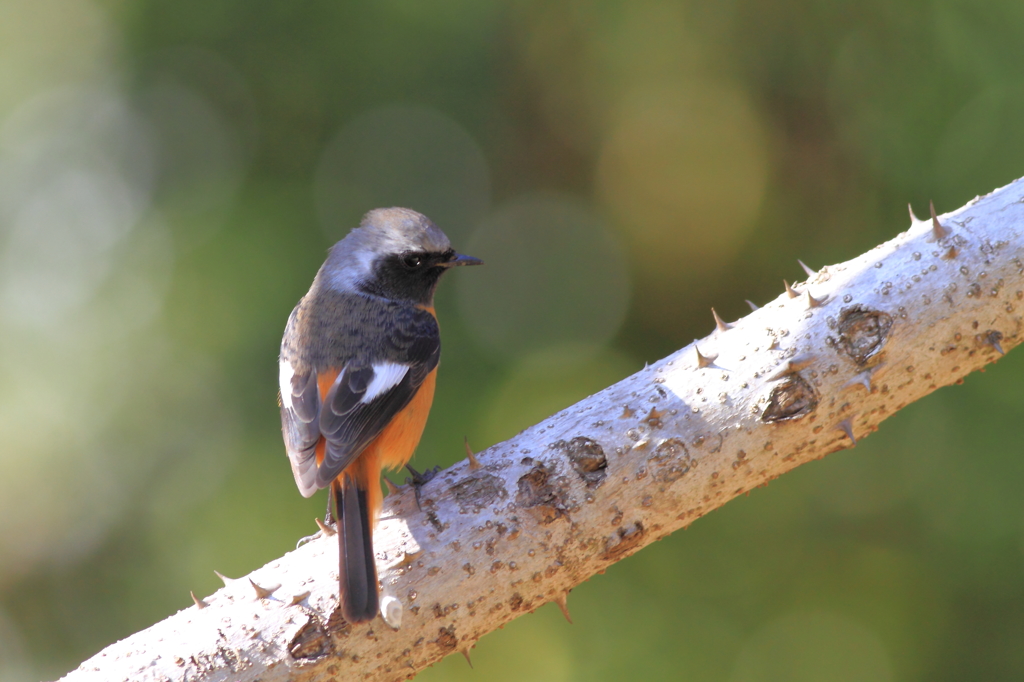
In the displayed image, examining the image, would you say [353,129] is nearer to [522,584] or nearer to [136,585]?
[136,585]

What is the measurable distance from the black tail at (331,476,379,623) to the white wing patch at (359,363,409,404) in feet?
1.98

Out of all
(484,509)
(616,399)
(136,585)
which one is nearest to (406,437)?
(484,509)

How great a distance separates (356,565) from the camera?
2.26 meters

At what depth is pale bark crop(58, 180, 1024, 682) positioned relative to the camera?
2.30 metres

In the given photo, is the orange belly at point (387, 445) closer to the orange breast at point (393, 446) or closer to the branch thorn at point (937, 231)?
the orange breast at point (393, 446)

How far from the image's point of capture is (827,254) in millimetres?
4973

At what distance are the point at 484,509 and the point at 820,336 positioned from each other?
121 cm

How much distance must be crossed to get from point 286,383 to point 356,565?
47.6 inches

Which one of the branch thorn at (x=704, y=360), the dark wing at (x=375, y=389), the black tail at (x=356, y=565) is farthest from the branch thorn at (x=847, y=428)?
the dark wing at (x=375, y=389)

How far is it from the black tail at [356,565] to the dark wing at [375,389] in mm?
272

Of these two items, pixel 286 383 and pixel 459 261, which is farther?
pixel 459 261

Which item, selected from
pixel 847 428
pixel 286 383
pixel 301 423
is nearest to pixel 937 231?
pixel 847 428

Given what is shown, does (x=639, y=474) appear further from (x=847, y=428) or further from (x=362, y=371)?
(x=362, y=371)

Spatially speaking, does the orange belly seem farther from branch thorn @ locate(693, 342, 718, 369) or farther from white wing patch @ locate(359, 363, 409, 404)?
branch thorn @ locate(693, 342, 718, 369)
